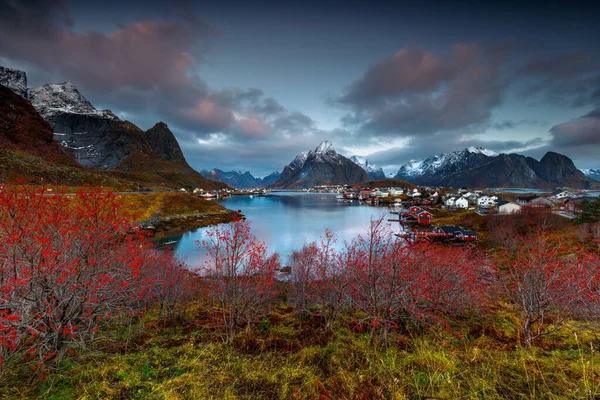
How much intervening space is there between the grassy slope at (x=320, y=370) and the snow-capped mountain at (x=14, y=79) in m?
245

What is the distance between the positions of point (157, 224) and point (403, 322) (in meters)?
61.5

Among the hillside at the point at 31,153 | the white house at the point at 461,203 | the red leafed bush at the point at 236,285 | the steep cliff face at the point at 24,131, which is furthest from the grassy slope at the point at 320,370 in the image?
the white house at the point at 461,203

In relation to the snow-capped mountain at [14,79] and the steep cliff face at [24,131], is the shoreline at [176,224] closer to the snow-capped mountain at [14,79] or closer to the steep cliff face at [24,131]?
the steep cliff face at [24,131]

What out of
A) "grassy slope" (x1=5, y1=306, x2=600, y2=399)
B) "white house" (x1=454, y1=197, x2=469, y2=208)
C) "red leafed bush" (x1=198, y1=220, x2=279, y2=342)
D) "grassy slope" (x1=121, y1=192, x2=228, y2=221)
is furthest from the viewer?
"white house" (x1=454, y1=197, x2=469, y2=208)

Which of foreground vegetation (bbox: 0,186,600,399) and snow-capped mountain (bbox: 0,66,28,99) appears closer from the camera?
foreground vegetation (bbox: 0,186,600,399)

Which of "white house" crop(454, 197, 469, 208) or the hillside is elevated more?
the hillside

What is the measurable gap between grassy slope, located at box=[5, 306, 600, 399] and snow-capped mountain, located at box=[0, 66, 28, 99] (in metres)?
245

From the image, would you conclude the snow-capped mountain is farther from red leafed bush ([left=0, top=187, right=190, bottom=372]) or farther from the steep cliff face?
red leafed bush ([left=0, top=187, right=190, bottom=372])

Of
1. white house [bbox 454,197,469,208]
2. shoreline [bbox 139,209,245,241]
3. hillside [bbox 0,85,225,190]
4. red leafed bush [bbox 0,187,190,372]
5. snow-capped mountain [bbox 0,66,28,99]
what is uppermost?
snow-capped mountain [bbox 0,66,28,99]

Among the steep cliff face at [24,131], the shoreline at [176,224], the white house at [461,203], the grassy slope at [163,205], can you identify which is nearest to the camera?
the shoreline at [176,224]

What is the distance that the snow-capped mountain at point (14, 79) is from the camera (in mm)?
150500

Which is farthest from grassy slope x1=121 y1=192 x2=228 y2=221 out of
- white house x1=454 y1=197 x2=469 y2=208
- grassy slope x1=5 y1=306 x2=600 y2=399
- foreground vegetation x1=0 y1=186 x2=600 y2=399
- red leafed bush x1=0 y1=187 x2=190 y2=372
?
white house x1=454 y1=197 x2=469 y2=208

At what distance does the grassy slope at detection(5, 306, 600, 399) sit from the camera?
5.27 metres

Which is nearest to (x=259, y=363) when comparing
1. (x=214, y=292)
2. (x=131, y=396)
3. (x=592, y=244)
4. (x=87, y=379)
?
(x=131, y=396)
